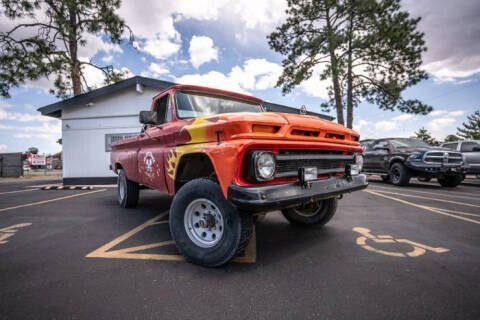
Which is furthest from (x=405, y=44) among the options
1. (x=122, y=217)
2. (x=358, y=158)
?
(x=122, y=217)

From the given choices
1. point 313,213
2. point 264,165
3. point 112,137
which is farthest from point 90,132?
point 264,165

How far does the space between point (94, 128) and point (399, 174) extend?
13251 mm

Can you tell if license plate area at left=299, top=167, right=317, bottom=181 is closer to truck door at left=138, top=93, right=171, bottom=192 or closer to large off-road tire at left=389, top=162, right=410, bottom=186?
truck door at left=138, top=93, right=171, bottom=192

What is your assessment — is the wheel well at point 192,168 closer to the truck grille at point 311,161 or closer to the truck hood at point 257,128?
the truck hood at point 257,128

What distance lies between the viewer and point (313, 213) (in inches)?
132

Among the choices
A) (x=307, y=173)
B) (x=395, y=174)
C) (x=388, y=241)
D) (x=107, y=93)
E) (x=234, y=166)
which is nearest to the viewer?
(x=234, y=166)

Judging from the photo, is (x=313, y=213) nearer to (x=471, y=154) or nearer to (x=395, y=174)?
(x=395, y=174)

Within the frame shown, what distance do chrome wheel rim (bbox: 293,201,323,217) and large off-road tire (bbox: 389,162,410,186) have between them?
677 centimetres

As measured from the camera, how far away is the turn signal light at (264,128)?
74.5 inches

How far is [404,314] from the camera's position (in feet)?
4.75

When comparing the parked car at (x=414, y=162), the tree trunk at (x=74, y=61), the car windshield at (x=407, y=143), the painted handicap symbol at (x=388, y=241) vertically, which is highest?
the tree trunk at (x=74, y=61)

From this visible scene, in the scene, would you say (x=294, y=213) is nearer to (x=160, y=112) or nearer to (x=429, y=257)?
(x=429, y=257)

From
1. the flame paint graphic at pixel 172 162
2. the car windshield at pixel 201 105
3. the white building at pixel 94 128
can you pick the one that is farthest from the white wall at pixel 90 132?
the flame paint graphic at pixel 172 162

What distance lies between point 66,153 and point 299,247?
40.4 feet
